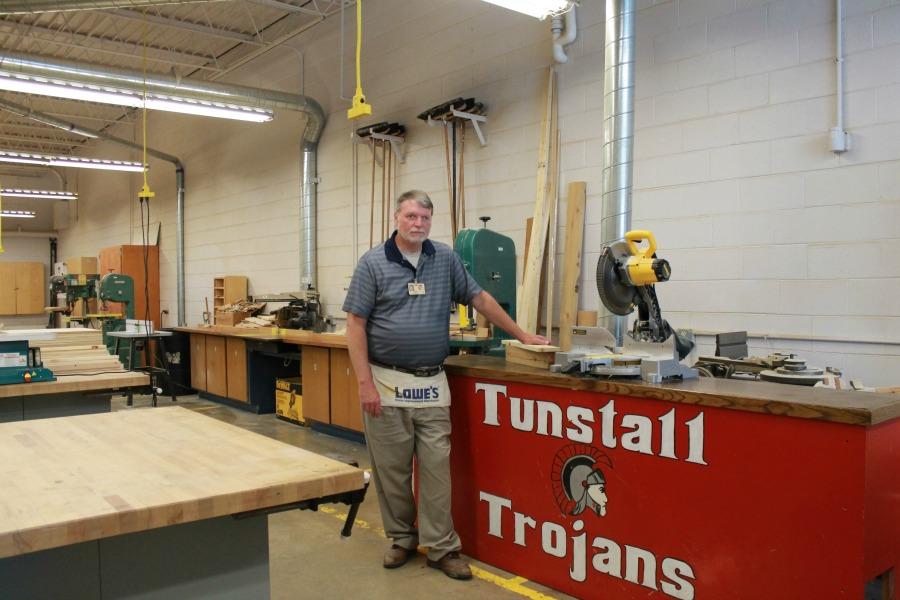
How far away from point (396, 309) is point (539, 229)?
7.88ft

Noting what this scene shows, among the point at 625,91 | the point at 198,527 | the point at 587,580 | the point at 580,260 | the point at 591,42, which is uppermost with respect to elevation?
the point at 591,42

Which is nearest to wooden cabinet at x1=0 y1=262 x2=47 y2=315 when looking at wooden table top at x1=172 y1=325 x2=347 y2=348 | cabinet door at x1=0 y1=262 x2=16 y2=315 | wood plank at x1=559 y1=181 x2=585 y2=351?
cabinet door at x1=0 y1=262 x2=16 y2=315

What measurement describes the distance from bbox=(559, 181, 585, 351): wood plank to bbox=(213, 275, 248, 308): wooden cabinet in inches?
204

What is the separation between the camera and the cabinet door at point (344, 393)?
225 inches

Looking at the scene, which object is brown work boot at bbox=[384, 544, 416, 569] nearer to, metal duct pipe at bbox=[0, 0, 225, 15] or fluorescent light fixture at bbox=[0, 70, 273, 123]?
metal duct pipe at bbox=[0, 0, 225, 15]

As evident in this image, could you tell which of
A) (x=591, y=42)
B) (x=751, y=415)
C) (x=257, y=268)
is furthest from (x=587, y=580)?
(x=257, y=268)

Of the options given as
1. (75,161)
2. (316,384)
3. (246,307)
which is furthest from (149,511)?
(75,161)

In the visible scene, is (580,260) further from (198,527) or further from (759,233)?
(198,527)

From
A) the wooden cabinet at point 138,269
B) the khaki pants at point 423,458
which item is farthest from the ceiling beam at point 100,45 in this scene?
the khaki pants at point 423,458

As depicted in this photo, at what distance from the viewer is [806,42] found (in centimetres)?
385

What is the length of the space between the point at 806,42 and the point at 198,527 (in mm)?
3934

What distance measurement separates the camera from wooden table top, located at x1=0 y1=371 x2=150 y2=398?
3002 millimetres

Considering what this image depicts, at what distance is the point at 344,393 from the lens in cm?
585

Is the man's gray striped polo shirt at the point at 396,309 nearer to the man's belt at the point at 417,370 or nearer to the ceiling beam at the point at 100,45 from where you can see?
the man's belt at the point at 417,370
